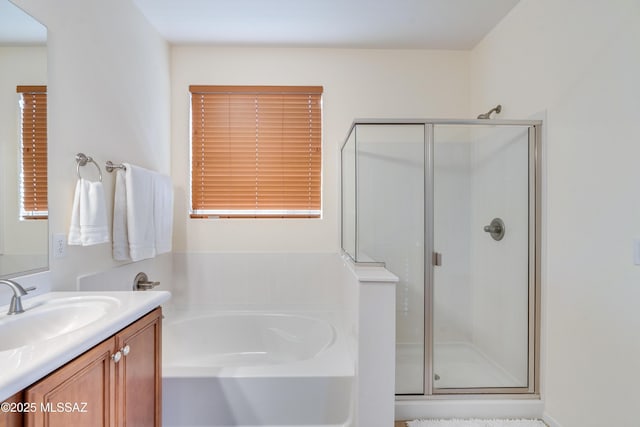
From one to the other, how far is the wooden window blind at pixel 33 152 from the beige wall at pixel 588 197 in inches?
96.4

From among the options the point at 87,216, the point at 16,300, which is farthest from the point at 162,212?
the point at 16,300

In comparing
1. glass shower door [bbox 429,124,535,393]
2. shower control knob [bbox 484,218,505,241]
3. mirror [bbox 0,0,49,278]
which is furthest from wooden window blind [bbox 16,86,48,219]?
shower control knob [bbox 484,218,505,241]

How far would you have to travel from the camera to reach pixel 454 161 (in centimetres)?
200

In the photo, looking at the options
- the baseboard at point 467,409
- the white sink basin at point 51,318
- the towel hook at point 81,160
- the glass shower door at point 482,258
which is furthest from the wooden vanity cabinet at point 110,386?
the glass shower door at point 482,258

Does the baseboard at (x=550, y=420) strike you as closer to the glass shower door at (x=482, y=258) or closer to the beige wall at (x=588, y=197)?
the beige wall at (x=588, y=197)

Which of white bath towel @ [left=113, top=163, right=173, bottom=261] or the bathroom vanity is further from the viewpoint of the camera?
white bath towel @ [left=113, top=163, right=173, bottom=261]

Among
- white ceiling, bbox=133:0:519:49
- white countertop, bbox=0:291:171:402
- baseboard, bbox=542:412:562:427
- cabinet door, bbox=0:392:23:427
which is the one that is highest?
white ceiling, bbox=133:0:519:49

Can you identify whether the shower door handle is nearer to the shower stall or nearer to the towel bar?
the shower stall

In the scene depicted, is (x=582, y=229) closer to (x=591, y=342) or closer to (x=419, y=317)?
(x=591, y=342)

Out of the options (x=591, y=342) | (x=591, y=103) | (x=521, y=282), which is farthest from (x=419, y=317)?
(x=591, y=103)

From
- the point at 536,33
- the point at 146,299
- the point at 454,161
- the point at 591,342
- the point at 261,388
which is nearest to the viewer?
the point at 146,299

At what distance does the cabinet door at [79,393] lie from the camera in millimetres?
710

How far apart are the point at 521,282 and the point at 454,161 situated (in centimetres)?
86

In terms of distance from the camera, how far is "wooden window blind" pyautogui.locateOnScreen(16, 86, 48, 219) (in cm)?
119
